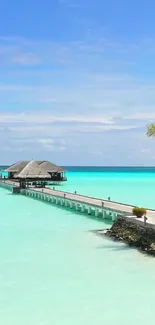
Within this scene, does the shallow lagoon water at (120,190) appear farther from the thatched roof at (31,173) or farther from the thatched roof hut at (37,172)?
the thatched roof at (31,173)

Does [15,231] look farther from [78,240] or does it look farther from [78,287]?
[78,287]

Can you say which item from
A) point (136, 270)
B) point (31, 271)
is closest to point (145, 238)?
point (136, 270)

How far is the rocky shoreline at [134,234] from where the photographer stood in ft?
49.3

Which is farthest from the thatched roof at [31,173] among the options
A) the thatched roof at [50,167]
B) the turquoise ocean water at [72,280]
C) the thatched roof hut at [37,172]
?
the turquoise ocean water at [72,280]

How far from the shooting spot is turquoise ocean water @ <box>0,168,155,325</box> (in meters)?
9.71

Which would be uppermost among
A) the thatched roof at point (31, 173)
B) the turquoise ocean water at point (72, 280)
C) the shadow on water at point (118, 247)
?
the thatched roof at point (31, 173)

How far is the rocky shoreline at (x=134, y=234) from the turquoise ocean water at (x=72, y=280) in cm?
42

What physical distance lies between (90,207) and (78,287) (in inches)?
544

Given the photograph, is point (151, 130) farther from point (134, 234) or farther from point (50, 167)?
point (50, 167)

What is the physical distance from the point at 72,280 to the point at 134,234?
4.56 metres

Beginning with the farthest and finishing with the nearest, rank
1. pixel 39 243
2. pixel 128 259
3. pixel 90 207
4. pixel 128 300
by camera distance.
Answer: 1. pixel 90 207
2. pixel 39 243
3. pixel 128 259
4. pixel 128 300

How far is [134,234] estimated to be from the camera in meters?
16.1

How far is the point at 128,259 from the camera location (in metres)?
13.8

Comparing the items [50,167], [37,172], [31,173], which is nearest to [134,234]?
[31,173]
